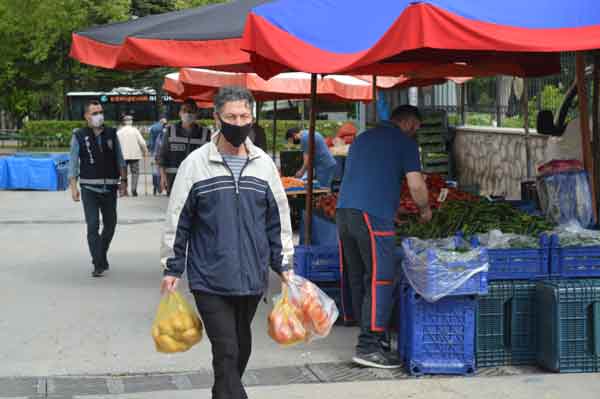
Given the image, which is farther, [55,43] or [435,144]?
[55,43]

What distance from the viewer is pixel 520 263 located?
7.18 meters

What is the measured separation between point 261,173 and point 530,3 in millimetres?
2339

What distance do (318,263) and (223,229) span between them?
3.27m

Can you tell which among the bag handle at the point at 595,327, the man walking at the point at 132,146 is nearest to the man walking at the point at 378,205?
the bag handle at the point at 595,327

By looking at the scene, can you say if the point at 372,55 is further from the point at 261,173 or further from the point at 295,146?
the point at 295,146

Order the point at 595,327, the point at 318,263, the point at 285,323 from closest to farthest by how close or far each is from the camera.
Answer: the point at 285,323 < the point at 595,327 < the point at 318,263

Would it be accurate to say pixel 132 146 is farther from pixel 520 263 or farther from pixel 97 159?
pixel 520 263

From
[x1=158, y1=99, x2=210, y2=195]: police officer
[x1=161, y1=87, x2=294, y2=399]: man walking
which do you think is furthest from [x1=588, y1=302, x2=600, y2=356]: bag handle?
[x1=158, y1=99, x2=210, y2=195]: police officer

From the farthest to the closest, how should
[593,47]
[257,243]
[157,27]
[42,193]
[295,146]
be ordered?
[42,193] → [295,146] → [157,27] → [593,47] → [257,243]

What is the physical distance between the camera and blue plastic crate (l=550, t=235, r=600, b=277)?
7.20m

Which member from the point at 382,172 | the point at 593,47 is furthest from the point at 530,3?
the point at 382,172

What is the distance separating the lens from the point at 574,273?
722 cm

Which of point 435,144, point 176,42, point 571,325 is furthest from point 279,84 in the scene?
point 571,325

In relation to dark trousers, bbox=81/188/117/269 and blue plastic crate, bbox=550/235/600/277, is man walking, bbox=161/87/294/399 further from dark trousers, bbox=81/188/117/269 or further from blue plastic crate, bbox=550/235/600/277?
dark trousers, bbox=81/188/117/269
